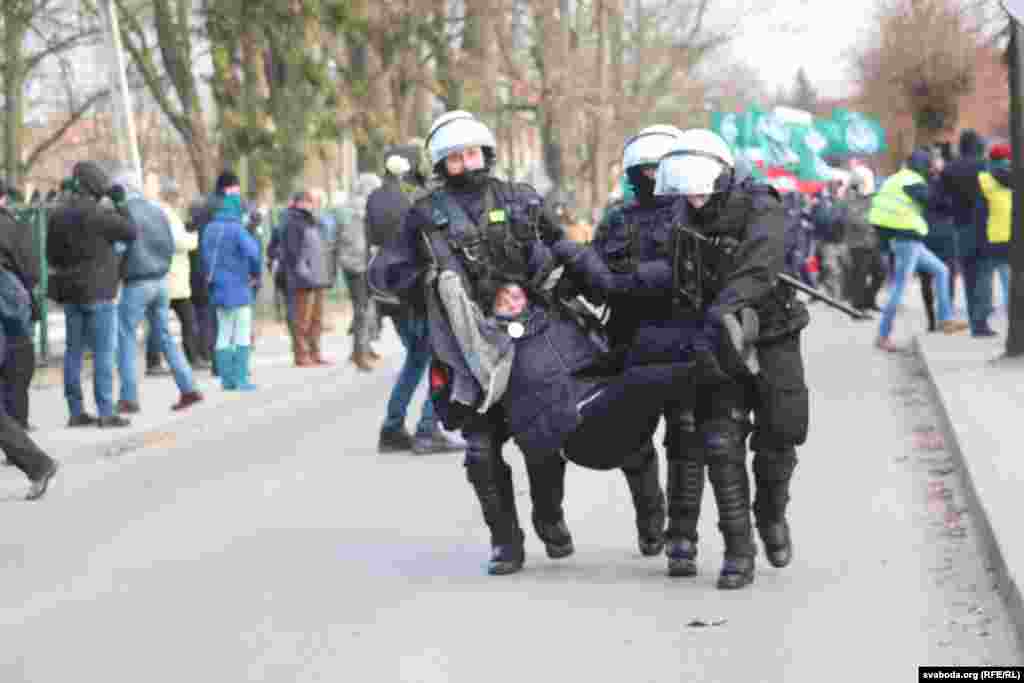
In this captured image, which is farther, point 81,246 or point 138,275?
point 138,275

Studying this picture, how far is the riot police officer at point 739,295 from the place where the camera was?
783 cm

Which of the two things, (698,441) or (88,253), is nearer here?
(698,441)

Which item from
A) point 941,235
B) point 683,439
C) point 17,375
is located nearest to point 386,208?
point 17,375

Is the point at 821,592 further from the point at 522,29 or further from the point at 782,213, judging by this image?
the point at 522,29

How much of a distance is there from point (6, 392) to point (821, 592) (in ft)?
23.7

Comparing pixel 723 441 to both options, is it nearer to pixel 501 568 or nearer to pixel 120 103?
pixel 501 568

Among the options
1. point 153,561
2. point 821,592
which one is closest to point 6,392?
point 153,561

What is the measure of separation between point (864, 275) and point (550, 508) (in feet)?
61.1

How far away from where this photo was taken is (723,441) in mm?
8000

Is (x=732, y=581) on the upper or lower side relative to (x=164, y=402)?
upper

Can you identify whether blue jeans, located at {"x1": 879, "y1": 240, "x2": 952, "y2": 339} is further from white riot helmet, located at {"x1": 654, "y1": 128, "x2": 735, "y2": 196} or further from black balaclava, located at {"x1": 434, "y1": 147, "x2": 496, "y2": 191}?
white riot helmet, located at {"x1": 654, "y1": 128, "x2": 735, "y2": 196}

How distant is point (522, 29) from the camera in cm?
4588

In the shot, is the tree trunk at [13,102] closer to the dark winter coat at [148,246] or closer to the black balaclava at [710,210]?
the dark winter coat at [148,246]

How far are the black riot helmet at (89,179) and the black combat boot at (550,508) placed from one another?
273 inches
